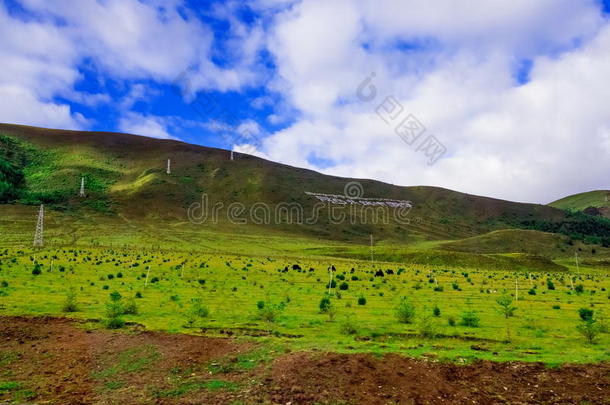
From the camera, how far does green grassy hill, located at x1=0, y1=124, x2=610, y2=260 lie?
11500 cm

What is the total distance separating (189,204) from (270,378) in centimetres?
14024

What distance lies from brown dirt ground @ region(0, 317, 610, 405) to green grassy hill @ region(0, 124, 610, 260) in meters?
82.7

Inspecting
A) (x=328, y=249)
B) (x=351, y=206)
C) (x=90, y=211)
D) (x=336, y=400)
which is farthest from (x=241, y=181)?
(x=336, y=400)

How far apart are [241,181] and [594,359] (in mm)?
160435

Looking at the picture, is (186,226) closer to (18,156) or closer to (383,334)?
(18,156)

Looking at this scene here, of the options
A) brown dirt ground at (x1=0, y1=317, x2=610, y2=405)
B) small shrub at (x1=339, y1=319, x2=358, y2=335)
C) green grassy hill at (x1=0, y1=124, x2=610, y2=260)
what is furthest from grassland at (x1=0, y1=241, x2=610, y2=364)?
green grassy hill at (x1=0, y1=124, x2=610, y2=260)

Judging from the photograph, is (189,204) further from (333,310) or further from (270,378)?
(270,378)

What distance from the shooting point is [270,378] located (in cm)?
1430

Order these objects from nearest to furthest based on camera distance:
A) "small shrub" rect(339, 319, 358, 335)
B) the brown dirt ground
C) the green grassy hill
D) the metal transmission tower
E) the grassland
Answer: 1. the brown dirt ground
2. the grassland
3. "small shrub" rect(339, 319, 358, 335)
4. the metal transmission tower
5. the green grassy hill

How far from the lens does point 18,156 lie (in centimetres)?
16525

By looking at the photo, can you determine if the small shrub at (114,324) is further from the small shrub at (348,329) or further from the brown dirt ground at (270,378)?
the small shrub at (348,329)

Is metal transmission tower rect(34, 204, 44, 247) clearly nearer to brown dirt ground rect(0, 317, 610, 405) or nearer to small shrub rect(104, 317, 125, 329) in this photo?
small shrub rect(104, 317, 125, 329)

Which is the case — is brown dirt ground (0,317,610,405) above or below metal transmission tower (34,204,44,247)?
below

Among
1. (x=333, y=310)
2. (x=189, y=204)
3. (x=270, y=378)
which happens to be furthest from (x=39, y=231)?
(x=270, y=378)
